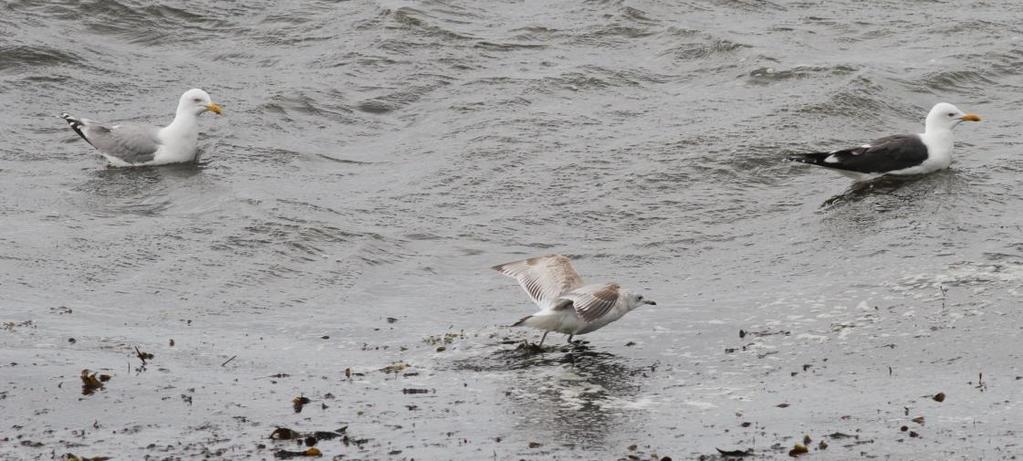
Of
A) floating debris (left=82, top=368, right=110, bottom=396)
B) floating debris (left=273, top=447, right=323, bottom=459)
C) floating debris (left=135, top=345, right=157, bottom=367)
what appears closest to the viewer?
floating debris (left=273, top=447, right=323, bottom=459)

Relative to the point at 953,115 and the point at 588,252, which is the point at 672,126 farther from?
the point at 588,252

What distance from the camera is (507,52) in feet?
61.3

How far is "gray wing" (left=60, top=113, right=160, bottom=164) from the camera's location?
14.5 meters

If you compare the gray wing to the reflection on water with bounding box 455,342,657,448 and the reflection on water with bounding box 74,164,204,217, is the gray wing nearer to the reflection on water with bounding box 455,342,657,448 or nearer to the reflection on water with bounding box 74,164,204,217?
the reflection on water with bounding box 74,164,204,217

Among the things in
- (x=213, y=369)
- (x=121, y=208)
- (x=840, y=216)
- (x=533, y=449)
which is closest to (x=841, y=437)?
(x=533, y=449)

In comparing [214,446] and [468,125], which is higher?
[214,446]

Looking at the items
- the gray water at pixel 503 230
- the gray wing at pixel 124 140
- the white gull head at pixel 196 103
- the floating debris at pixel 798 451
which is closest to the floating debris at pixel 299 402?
the gray water at pixel 503 230

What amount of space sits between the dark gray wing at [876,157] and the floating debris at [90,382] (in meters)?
7.97

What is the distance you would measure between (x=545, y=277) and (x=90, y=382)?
123 inches

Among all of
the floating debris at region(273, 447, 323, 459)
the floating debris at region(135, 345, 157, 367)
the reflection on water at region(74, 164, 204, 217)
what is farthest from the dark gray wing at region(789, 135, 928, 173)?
the floating debris at region(273, 447, 323, 459)

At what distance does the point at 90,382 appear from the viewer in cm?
757

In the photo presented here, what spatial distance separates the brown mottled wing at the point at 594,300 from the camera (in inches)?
337

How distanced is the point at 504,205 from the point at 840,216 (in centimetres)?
308

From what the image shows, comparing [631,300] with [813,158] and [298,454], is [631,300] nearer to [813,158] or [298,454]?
[298,454]
